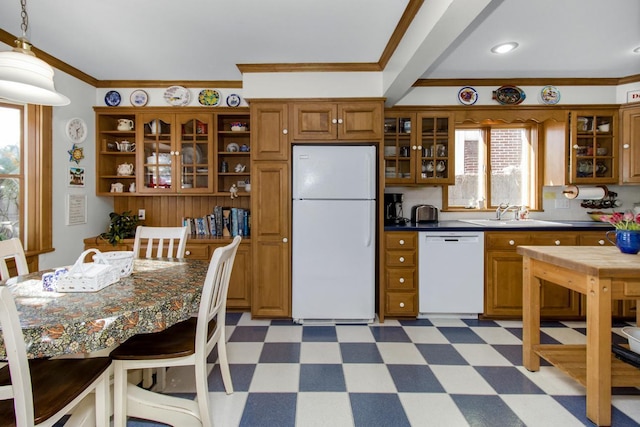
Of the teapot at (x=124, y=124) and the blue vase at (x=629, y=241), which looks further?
the teapot at (x=124, y=124)

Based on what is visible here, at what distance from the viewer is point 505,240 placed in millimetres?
3162

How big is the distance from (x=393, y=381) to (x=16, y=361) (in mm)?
1879

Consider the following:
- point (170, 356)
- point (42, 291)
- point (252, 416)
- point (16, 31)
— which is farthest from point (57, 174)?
point (252, 416)

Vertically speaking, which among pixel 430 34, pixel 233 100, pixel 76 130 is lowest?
pixel 76 130

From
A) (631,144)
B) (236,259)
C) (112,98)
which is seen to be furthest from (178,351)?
(631,144)

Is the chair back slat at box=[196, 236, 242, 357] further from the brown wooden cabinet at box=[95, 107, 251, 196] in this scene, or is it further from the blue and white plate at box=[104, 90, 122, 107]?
the blue and white plate at box=[104, 90, 122, 107]

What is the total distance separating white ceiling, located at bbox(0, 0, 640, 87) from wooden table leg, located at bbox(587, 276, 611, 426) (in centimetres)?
159

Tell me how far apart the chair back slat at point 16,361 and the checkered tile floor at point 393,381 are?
84 cm

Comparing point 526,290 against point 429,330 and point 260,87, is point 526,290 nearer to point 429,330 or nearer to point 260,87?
point 429,330

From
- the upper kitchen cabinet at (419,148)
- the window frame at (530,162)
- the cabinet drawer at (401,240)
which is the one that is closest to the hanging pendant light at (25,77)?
the cabinet drawer at (401,240)

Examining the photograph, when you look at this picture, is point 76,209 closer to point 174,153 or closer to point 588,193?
point 174,153

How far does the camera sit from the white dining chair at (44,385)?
1.02 meters

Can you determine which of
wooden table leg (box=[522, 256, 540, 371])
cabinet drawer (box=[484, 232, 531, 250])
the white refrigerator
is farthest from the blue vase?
the white refrigerator

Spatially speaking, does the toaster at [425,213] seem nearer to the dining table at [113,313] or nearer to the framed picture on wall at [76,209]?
the dining table at [113,313]
